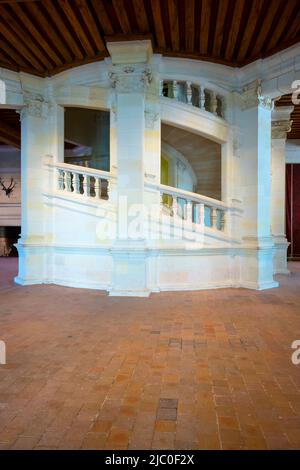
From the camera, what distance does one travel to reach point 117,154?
6457mm

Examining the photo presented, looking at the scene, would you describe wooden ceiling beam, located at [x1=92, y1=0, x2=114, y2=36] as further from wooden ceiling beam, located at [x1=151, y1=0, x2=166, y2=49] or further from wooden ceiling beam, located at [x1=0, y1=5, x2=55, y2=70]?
wooden ceiling beam, located at [x1=0, y1=5, x2=55, y2=70]

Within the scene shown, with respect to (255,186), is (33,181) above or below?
above

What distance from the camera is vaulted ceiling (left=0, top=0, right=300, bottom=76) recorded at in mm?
5301

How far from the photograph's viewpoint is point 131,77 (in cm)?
635

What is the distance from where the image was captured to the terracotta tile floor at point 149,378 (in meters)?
2.07

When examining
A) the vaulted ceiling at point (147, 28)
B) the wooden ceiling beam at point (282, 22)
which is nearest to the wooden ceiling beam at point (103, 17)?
the vaulted ceiling at point (147, 28)

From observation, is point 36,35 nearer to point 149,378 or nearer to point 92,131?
point 92,131

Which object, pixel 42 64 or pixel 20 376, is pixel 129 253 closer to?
pixel 20 376

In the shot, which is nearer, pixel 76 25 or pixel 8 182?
pixel 76 25

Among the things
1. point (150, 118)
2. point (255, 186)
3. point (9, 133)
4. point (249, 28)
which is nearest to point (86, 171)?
point (150, 118)

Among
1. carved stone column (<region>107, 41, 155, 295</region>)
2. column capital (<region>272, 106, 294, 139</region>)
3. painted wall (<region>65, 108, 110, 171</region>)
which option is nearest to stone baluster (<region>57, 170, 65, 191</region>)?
carved stone column (<region>107, 41, 155, 295</region>)

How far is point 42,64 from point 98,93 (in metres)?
1.38

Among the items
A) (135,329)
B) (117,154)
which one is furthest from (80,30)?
(135,329)

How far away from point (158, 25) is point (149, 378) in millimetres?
5628
